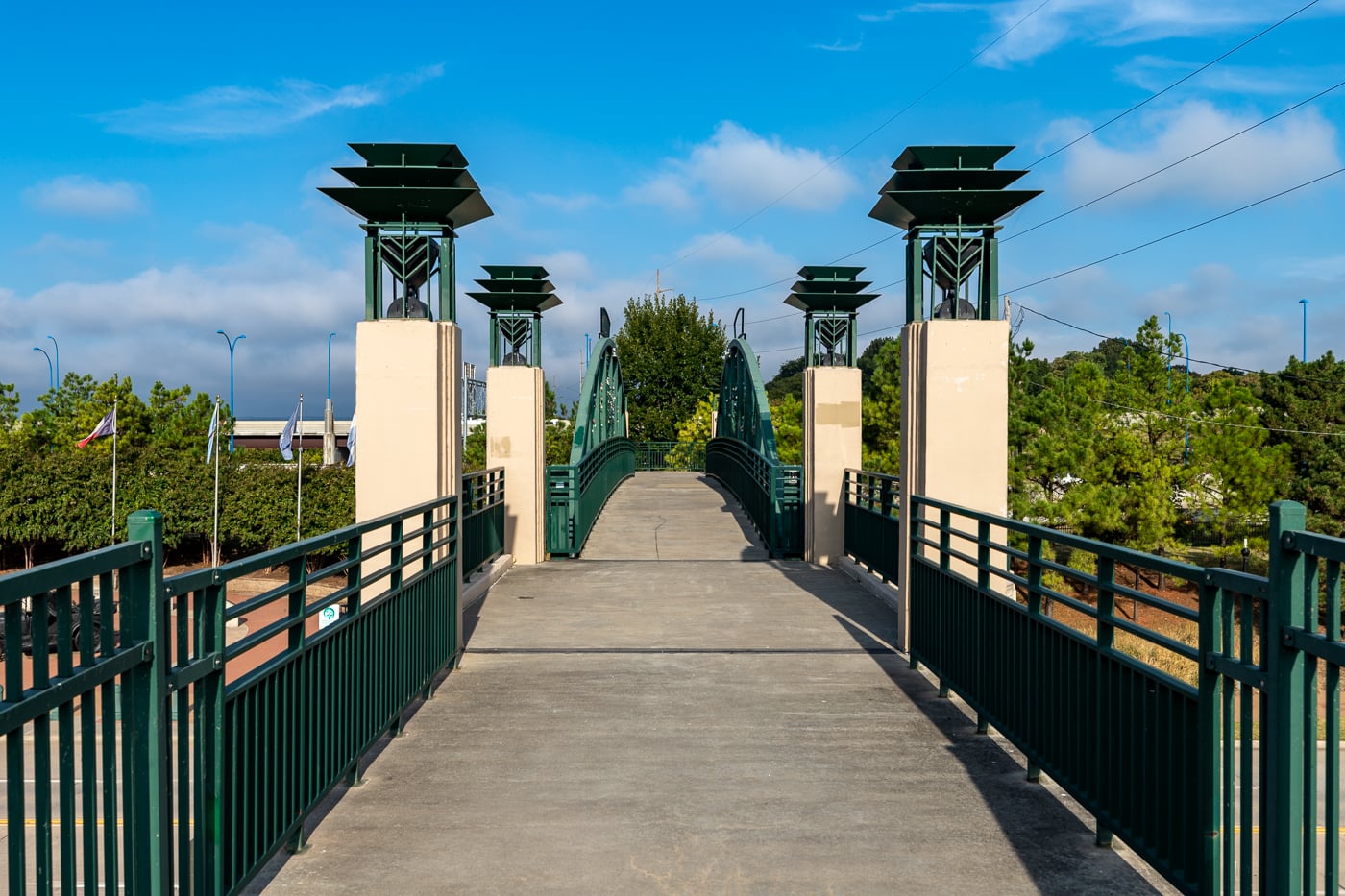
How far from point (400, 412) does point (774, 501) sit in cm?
975

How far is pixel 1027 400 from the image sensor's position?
1715 inches

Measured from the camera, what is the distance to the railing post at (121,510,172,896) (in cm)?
310

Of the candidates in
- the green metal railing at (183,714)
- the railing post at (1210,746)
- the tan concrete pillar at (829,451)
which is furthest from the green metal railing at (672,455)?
the railing post at (1210,746)

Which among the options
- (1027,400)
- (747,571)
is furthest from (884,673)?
(1027,400)

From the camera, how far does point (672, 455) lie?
196 ft

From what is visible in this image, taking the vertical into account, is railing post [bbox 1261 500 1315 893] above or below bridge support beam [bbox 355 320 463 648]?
below

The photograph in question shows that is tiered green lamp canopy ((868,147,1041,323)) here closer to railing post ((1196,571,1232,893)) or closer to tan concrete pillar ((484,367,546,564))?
railing post ((1196,571,1232,893))

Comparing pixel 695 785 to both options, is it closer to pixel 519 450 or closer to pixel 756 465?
pixel 519 450

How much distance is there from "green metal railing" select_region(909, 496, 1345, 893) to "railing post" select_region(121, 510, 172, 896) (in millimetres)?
3107

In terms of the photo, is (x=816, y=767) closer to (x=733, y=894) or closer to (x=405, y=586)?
(x=733, y=894)

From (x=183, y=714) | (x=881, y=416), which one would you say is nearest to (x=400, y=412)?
(x=183, y=714)

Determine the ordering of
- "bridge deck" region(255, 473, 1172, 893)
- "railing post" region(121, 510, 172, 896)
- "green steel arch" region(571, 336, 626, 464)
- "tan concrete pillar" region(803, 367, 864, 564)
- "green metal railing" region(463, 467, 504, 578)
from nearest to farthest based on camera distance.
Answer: "railing post" region(121, 510, 172, 896) → "bridge deck" region(255, 473, 1172, 893) → "green metal railing" region(463, 467, 504, 578) → "tan concrete pillar" region(803, 367, 864, 564) → "green steel arch" region(571, 336, 626, 464)

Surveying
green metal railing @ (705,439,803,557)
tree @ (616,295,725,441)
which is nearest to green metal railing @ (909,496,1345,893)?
green metal railing @ (705,439,803,557)

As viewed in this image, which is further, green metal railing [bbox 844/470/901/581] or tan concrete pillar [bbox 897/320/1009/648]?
green metal railing [bbox 844/470/901/581]
